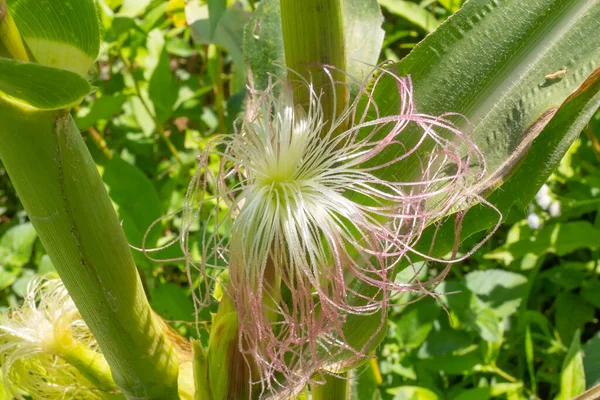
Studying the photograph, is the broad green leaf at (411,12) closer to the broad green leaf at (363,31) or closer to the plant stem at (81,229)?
the broad green leaf at (363,31)

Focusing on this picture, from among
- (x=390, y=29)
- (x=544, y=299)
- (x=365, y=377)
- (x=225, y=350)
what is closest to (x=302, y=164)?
(x=225, y=350)

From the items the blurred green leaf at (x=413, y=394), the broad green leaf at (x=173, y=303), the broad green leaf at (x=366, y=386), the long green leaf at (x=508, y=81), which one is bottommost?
the blurred green leaf at (x=413, y=394)

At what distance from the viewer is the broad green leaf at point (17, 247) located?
103 centimetres

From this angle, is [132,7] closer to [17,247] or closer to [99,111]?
[99,111]

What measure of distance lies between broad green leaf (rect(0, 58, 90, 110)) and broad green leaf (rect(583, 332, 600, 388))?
928 mm

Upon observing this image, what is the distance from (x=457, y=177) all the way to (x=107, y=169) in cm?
61

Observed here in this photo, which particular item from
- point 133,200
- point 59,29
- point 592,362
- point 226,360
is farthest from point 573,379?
point 59,29

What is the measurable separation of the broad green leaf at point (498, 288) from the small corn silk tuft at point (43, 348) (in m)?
0.65

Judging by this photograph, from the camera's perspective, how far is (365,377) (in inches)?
34.4

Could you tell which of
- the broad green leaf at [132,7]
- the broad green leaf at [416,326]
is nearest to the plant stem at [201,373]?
the broad green leaf at [416,326]

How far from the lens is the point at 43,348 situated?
2.46 ft

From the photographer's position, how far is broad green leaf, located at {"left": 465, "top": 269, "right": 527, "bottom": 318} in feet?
3.58

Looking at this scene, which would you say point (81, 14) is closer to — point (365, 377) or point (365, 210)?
point (365, 210)

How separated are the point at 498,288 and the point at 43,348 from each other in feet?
2.42
